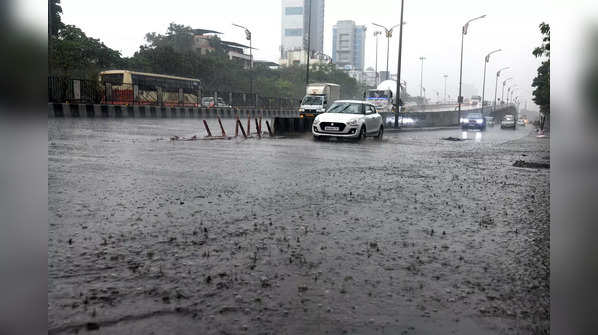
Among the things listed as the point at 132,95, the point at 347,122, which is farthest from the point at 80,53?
the point at 347,122

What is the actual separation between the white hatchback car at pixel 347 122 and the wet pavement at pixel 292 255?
10.4 metres

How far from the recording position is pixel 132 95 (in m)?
35.8

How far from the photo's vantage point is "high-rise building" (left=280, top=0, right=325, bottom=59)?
107 metres

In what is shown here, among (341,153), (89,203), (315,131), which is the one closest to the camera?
(89,203)

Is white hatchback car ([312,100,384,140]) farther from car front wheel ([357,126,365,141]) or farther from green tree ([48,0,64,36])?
green tree ([48,0,64,36])

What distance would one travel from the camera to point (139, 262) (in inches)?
148

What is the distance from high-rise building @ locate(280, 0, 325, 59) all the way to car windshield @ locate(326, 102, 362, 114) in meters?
38.8

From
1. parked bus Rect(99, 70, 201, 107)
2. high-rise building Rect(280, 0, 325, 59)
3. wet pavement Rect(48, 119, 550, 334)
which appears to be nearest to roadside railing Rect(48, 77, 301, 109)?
parked bus Rect(99, 70, 201, 107)

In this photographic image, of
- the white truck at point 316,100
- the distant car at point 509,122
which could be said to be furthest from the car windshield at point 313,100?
the distant car at point 509,122

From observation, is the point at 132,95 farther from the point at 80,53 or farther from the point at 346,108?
the point at 346,108
